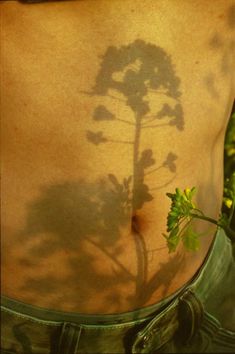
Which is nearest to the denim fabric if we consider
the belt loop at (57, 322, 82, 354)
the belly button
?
the belt loop at (57, 322, 82, 354)

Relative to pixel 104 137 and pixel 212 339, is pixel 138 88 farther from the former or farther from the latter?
pixel 212 339

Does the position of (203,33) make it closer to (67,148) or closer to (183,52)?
(183,52)

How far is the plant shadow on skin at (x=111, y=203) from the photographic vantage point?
0.96m

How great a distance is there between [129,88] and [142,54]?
0.07 metres

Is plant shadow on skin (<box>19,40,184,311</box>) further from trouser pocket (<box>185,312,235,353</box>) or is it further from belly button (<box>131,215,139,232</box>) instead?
trouser pocket (<box>185,312,235,353</box>)

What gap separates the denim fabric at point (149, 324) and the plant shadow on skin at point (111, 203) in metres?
0.05

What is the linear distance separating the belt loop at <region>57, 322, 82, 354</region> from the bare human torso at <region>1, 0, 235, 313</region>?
0.13 feet

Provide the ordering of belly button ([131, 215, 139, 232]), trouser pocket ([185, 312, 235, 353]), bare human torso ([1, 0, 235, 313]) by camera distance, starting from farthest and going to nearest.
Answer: trouser pocket ([185, 312, 235, 353]) → belly button ([131, 215, 139, 232]) → bare human torso ([1, 0, 235, 313])

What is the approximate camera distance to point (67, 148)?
100 cm

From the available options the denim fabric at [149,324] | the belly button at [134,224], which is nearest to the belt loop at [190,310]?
the denim fabric at [149,324]

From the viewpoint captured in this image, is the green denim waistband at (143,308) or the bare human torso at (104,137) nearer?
the bare human torso at (104,137)

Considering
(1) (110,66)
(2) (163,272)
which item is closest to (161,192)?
(2) (163,272)

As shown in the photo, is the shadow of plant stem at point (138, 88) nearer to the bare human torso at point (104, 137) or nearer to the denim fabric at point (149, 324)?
the bare human torso at point (104, 137)

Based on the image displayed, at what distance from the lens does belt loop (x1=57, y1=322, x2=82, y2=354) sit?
42.4 inches
